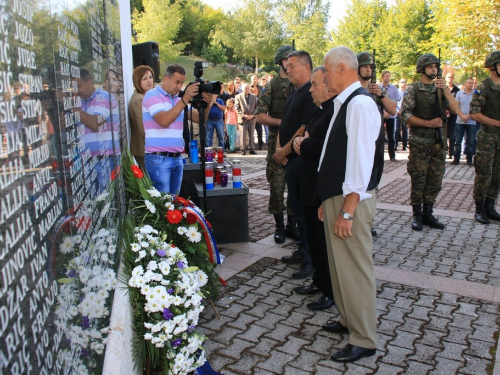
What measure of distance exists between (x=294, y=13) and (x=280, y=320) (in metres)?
66.1

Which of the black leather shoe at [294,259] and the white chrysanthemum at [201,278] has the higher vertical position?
the white chrysanthemum at [201,278]

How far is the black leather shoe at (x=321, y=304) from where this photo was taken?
4012 millimetres

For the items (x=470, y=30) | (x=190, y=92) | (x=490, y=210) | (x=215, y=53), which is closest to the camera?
(x=190, y=92)

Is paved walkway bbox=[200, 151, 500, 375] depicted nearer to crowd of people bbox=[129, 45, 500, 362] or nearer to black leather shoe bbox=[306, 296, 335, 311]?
black leather shoe bbox=[306, 296, 335, 311]

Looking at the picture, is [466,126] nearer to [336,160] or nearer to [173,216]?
[336,160]

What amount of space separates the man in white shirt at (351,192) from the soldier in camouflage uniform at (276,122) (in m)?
2.55

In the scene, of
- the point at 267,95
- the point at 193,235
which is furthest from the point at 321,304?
the point at 267,95

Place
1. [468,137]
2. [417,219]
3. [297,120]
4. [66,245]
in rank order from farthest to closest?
[468,137] < [417,219] < [297,120] < [66,245]

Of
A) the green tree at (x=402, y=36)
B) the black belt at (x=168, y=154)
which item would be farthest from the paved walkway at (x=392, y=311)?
the green tree at (x=402, y=36)

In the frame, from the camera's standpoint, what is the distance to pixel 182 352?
2.77 m

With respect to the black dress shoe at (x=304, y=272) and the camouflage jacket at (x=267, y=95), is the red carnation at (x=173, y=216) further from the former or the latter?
the camouflage jacket at (x=267, y=95)

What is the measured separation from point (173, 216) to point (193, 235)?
0.76ft

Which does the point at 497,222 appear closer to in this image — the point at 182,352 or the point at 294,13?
the point at 182,352

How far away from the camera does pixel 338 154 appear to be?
300 centimetres
